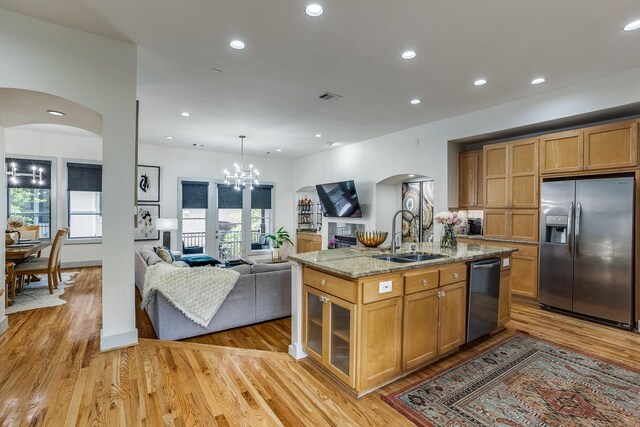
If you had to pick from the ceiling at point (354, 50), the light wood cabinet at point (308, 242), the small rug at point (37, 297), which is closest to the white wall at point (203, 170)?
the light wood cabinet at point (308, 242)

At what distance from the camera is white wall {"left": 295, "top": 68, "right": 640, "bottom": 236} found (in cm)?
371

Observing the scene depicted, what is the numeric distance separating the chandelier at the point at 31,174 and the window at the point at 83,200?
18.3 inches

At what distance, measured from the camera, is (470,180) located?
17.8 feet

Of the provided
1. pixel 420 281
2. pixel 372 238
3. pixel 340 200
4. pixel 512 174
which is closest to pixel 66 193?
pixel 340 200

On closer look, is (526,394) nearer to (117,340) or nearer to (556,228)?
(556,228)

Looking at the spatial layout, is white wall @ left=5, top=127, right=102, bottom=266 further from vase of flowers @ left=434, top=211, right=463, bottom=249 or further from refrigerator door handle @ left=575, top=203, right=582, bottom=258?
refrigerator door handle @ left=575, top=203, right=582, bottom=258

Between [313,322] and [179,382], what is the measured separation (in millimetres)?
1141

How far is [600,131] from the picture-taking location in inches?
148

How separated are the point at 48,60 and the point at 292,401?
3459mm

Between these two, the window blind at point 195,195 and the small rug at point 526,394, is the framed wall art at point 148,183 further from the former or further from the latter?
the small rug at point 526,394

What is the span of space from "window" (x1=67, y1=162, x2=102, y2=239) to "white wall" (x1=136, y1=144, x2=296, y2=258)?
3.28 ft

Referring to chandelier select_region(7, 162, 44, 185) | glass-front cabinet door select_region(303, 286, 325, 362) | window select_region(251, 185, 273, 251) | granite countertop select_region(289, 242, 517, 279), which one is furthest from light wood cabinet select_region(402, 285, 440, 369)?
chandelier select_region(7, 162, 44, 185)

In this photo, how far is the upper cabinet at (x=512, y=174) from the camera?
14.6 ft

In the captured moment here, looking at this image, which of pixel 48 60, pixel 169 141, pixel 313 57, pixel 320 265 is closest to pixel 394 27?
pixel 313 57
